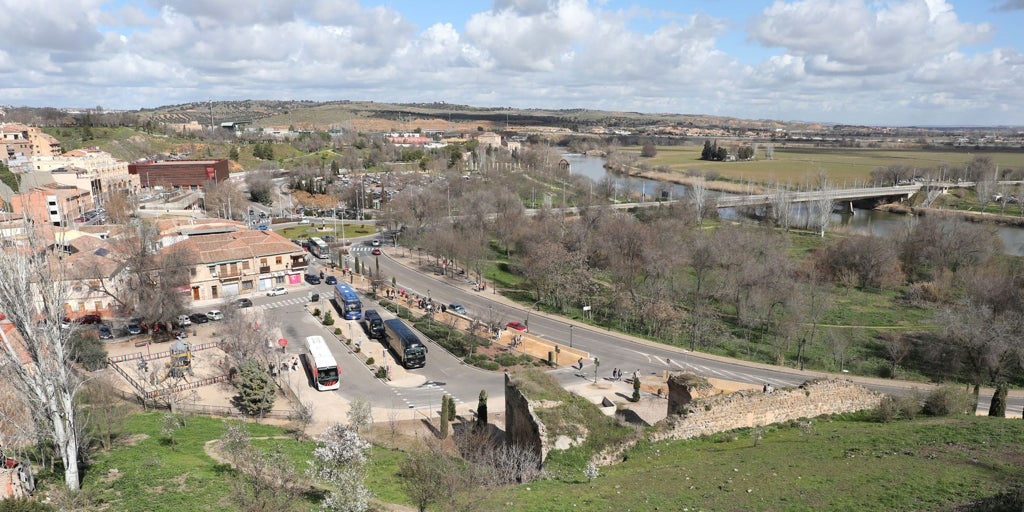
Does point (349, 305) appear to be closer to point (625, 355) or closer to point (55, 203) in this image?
point (625, 355)

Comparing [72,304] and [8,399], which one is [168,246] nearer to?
[72,304]

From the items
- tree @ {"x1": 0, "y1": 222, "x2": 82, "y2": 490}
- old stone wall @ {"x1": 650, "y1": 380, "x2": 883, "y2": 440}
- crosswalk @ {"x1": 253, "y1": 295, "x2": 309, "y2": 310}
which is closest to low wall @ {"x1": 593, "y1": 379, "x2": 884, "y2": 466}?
old stone wall @ {"x1": 650, "y1": 380, "x2": 883, "y2": 440}

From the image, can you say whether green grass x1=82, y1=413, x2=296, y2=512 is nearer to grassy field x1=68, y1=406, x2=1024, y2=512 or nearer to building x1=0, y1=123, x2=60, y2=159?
grassy field x1=68, y1=406, x2=1024, y2=512

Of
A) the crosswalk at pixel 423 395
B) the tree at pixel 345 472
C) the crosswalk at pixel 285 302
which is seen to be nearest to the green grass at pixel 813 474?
the tree at pixel 345 472

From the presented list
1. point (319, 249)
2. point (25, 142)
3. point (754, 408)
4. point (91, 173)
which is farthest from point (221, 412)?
point (25, 142)

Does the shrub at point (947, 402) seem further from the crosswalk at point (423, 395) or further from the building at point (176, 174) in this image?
the building at point (176, 174)

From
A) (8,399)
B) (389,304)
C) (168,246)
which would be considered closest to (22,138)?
(168,246)
